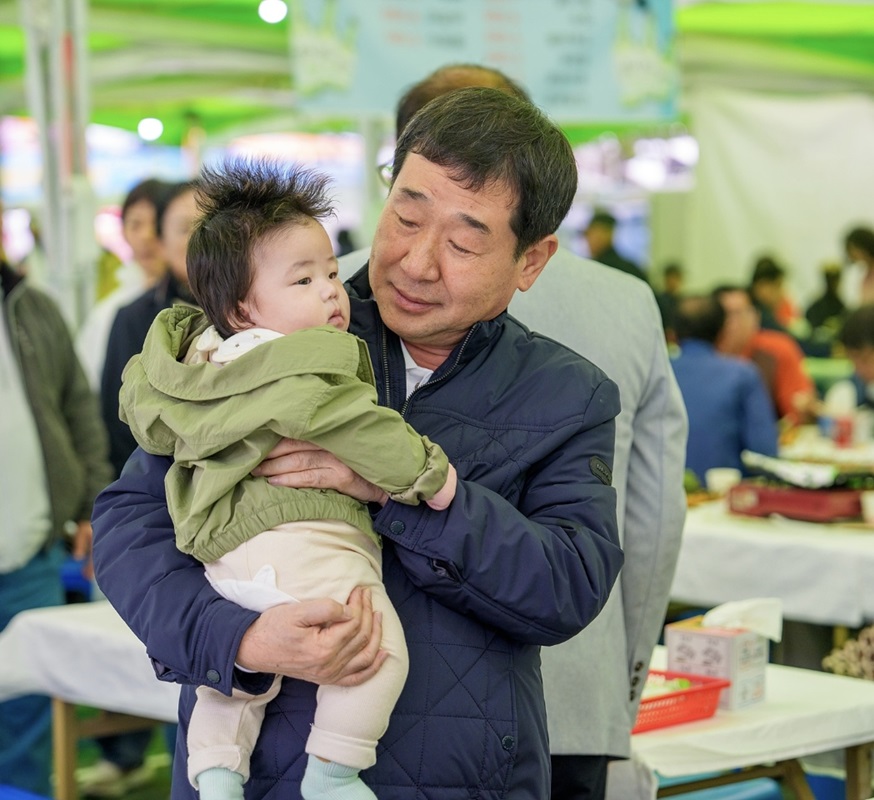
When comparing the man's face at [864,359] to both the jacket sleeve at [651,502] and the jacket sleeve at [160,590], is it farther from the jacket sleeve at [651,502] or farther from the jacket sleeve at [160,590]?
the jacket sleeve at [160,590]

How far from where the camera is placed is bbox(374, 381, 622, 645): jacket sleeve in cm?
143

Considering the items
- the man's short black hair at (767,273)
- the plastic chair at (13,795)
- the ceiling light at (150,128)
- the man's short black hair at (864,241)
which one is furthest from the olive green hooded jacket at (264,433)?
the ceiling light at (150,128)

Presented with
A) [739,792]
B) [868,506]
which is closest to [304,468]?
[739,792]

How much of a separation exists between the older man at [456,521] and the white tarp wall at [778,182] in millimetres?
10407

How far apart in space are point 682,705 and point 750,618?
27 cm

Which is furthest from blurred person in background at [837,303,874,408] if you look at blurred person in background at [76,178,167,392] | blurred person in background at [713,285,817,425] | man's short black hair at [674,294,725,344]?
blurred person in background at [76,178,167,392]

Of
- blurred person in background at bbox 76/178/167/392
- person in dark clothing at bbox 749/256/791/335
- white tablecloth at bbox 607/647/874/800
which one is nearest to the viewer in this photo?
white tablecloth at bbox 607/647/874/800

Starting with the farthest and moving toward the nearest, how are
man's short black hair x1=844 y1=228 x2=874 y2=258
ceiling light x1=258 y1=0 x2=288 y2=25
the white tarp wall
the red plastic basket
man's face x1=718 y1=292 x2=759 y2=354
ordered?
1. the white tarp wall
2. man's short black hair x1=844 y1=228 x2=874 y2=258
3. ceiling light x1=258 y1=0 x2=288 y2=25
4. man's face x1=718 y1=292 x2=759 y2=354
5. the red plastic basket

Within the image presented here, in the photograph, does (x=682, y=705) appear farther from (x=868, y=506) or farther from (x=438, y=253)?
(x=868, y=506)

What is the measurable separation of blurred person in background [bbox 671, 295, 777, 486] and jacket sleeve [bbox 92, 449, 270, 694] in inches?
141

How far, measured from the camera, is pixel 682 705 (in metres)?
2.46

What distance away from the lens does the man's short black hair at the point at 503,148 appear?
61.7 inches

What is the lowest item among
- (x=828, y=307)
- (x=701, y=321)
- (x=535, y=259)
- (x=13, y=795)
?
(x=828, y=307)

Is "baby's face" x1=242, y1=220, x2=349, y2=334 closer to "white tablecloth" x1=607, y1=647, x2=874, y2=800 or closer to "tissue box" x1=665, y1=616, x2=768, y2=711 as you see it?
"white tablecloth" x1=607, y1=647, x2=874, y2=800
